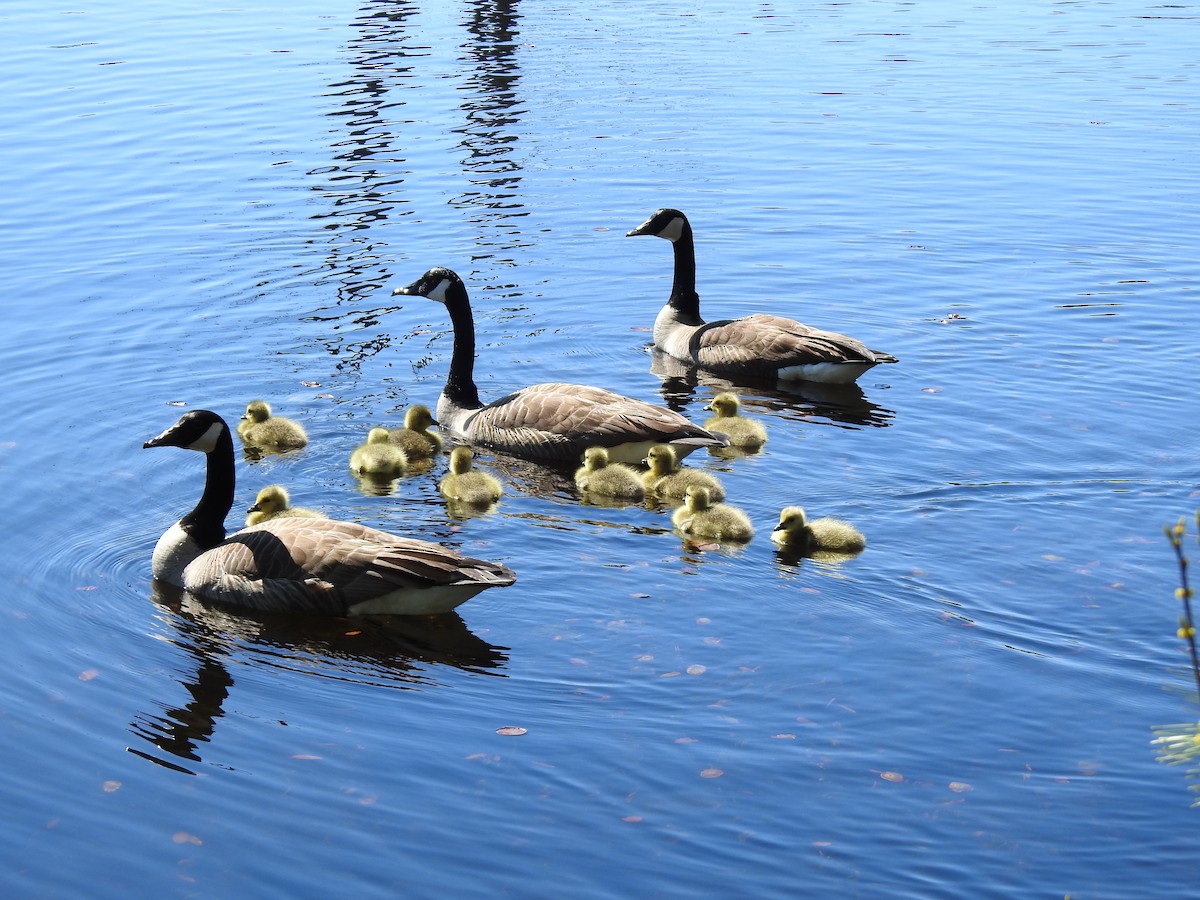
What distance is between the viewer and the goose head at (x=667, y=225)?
1919 centimetres

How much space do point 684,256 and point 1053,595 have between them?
28.6ft

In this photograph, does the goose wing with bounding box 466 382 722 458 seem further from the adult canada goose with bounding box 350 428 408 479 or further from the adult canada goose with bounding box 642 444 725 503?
the adult canada goose with bounding box 350 428 408 479

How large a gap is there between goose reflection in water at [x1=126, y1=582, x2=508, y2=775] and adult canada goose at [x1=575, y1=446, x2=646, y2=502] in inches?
104

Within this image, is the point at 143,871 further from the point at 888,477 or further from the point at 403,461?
the point at 888,477

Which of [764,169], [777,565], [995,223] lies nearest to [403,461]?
[777,565]

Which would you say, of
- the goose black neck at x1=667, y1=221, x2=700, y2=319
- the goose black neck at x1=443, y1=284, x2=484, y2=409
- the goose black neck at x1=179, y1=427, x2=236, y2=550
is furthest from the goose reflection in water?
the goose black neck at x1=667, y1=221, x2=700, y2=319

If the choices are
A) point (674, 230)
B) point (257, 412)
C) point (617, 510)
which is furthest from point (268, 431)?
point (674, 230)

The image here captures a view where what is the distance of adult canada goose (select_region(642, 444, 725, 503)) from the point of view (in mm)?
13539

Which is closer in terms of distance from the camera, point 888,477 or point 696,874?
point 696,874

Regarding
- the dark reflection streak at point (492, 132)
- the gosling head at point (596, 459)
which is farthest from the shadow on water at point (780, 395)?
the dark reflection streak at point (492, 132)

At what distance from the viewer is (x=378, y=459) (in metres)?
14.1

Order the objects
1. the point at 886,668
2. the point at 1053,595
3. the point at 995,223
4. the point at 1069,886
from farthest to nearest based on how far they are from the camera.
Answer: the point at 995,223 < the point at 1053,595 < the point at 886,668 < the point at 1069,886

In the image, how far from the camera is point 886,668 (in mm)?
10367

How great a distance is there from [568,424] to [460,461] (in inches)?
50.0
